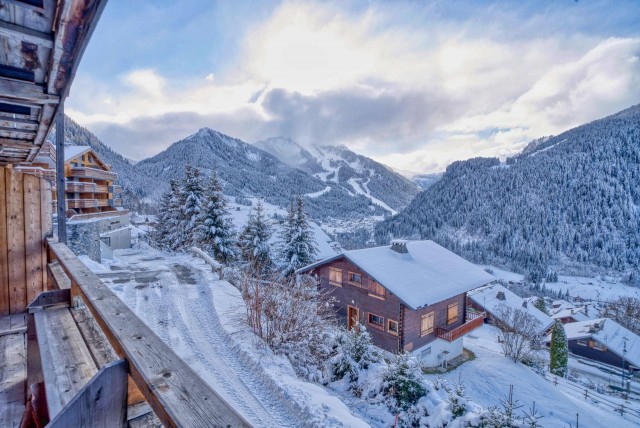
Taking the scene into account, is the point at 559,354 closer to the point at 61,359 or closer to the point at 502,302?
the point at 502,302

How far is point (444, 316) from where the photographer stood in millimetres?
19094

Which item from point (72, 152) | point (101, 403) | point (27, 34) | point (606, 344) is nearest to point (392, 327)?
point (101, 403)

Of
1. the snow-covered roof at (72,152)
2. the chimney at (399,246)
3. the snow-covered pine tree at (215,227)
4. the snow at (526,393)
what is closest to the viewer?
the snow at (526,393)

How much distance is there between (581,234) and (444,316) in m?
91.8

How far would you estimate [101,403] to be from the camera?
1.09 meters

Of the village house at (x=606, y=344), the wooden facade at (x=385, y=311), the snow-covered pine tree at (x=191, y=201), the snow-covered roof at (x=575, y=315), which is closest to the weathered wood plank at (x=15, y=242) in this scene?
the wooden facade at (x=385, y=311)

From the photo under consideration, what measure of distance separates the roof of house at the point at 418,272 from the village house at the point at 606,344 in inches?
920

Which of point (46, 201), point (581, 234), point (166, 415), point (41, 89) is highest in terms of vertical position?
point (41, 89)

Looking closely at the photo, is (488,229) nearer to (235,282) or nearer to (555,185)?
(555,185)

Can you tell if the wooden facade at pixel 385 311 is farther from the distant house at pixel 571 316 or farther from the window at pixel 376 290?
the distant house at pixel 571 316

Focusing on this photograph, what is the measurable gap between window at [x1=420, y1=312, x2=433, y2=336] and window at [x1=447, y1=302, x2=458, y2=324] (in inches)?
80.9

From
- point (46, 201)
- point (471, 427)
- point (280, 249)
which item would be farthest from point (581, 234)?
point (46, 201)

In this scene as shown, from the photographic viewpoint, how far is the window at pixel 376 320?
1764 cm

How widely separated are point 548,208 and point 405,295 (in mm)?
98987
